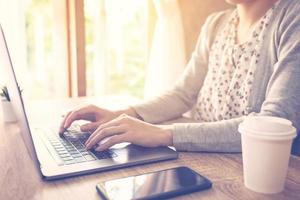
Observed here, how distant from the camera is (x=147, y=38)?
229 centimetres

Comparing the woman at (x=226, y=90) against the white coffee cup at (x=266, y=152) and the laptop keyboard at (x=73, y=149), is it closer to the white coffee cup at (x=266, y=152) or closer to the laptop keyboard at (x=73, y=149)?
the laptop keyboard at (x=73, y=149)

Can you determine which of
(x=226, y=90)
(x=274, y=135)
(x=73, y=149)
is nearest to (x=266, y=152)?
(x=274, y=135)

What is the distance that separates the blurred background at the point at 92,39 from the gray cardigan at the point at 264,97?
24.8 inches

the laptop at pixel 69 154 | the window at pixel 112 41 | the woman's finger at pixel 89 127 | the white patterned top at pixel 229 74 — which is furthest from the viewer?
the window at pixel 112 41

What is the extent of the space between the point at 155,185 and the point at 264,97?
23.0 inches

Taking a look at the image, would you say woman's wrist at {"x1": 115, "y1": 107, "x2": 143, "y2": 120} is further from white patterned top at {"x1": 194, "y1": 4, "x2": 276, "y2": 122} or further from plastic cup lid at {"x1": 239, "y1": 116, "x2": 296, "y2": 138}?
plastic cup lid at {"x1": 239, "y1": 116, "x2": 296, "y2": 138}

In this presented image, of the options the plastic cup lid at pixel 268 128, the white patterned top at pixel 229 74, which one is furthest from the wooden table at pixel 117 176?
the white patterned top at pixel 229 74

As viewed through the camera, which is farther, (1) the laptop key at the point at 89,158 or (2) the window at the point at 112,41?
(2) the window at the point at 112,41

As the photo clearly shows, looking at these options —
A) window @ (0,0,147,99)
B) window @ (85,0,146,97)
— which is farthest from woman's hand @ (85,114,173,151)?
window @ (85,0,146,97)

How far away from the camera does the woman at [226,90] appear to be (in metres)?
0.96

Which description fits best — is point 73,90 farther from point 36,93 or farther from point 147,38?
point 147,38

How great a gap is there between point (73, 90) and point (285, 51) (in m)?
1.34

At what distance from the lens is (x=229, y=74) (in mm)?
1322

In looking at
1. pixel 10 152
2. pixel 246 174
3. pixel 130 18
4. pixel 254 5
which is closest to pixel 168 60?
pixel 130 18
